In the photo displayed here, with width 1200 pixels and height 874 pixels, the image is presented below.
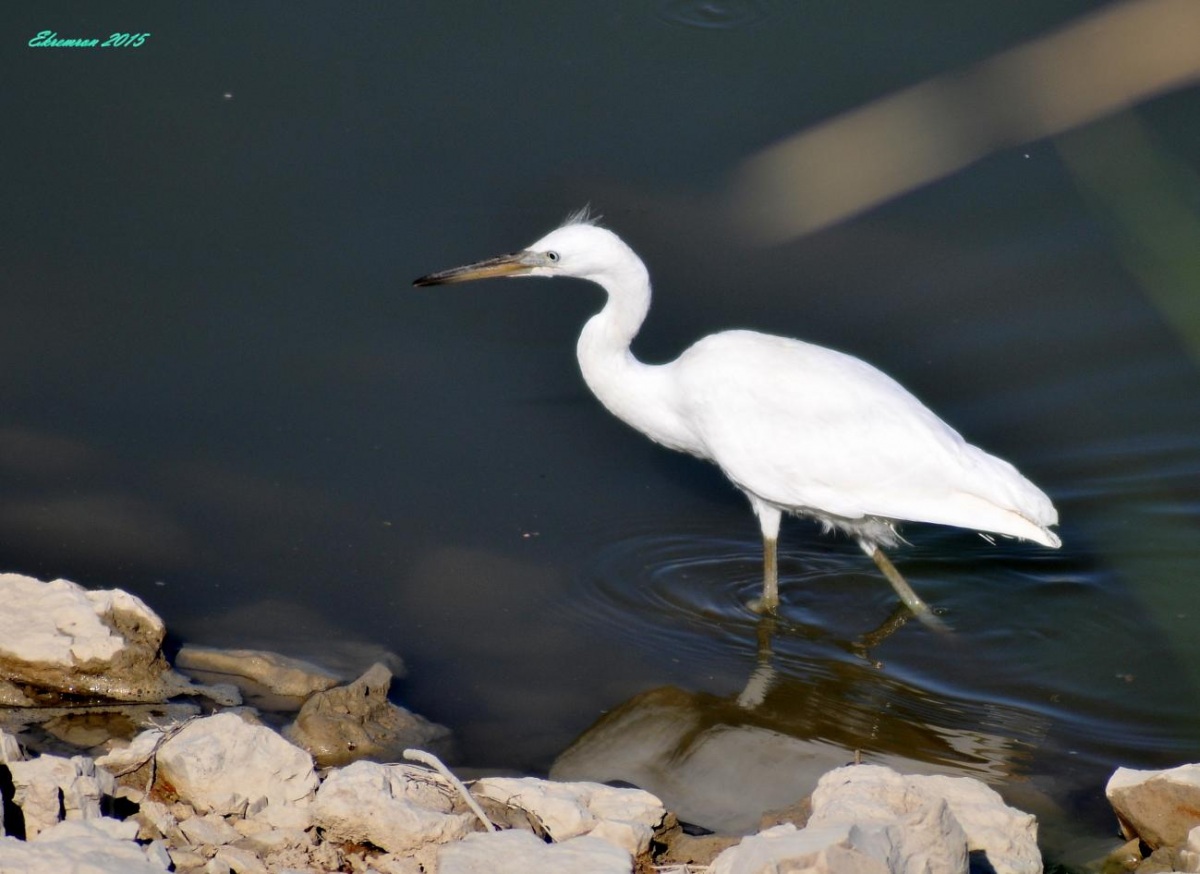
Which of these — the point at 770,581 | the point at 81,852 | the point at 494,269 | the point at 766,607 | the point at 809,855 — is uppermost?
the point at 494,269

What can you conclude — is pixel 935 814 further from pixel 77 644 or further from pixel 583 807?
pixel 77 644

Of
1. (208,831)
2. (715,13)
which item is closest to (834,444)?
(208,831)

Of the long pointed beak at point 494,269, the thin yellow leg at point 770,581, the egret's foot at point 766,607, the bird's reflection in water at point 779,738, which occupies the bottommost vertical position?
the bird's reflection in water at point 779,738

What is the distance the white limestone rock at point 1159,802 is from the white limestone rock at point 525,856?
1491 mm

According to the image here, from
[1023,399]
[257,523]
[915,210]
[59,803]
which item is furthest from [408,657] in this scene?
[915,210]

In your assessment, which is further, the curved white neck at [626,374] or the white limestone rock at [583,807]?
the curved white neck at [626,374]

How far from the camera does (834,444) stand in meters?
5.62

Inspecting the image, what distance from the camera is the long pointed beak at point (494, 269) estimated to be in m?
5.71

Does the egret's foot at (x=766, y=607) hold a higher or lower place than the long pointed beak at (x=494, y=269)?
lower

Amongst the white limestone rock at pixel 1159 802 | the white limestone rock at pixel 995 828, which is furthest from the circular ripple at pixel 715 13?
the white limestone rock at pixel 995 828

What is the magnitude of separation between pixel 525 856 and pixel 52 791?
1.11 meters

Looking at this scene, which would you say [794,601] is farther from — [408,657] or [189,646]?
[189,646]

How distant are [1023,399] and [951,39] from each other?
2943mm

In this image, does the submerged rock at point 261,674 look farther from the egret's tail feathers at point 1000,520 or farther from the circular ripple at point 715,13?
the circular ripple at point 715,13
